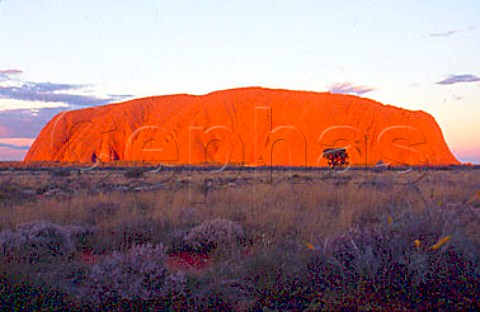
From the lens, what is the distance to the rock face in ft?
228

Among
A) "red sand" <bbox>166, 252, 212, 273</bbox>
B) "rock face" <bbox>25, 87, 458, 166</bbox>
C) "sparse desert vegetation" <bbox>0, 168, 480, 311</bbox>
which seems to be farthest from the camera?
"rock face" <bbox>25, 87, 458, 166</bbox>

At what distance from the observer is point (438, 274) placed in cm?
476

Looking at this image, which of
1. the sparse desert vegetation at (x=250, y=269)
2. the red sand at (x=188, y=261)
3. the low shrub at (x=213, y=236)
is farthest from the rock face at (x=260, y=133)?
the red sand at (x=188, y=261)

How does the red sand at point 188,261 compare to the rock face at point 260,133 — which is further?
the rock face at point 260,133

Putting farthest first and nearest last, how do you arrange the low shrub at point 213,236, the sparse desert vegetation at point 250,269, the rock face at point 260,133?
the rock face at point 260,133
the low shrub at point 213,236
the sparse desert vegetation at point 250,269

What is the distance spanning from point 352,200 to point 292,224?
3.92m

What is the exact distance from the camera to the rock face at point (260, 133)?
228 feet

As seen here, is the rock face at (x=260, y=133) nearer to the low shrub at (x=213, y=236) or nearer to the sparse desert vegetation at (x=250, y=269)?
the low shrub at (x=213, y=236)

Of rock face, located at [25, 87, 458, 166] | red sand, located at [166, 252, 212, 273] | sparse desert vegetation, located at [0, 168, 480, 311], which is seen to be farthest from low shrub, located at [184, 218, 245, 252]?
rock face, located at [25, 87, 458, 166]

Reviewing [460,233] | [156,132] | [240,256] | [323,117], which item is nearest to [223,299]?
[240,256]

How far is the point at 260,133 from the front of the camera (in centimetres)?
7256

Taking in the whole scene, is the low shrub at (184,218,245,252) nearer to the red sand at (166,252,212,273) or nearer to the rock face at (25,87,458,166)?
the red sand at (166,252,212,273)

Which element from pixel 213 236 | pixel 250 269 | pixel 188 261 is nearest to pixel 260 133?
pixel 213 236

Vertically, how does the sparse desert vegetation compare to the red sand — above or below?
above
